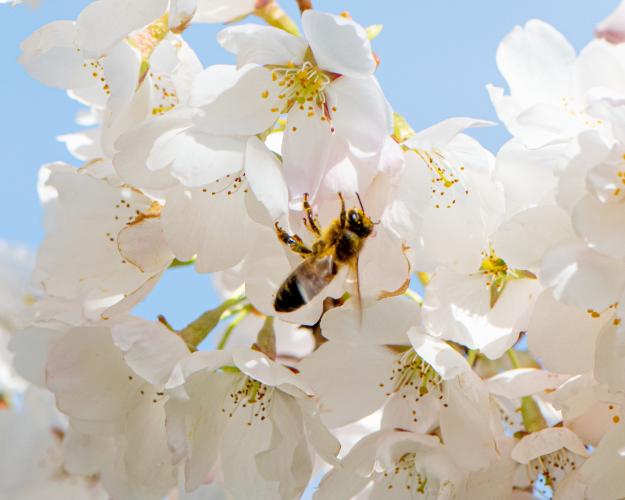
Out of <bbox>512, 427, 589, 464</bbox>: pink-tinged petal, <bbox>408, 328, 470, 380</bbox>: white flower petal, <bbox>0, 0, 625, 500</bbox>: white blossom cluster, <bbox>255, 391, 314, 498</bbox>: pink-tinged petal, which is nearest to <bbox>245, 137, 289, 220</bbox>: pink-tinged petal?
<bbox>0, 0, 625, 500</bbox>: white blossom cluster

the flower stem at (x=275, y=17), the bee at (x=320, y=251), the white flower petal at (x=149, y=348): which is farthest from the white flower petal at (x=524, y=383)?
the flower stem at (x=275, y=17)

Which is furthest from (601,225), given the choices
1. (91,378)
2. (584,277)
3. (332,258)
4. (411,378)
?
(91,378)

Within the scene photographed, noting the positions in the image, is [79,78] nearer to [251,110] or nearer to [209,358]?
[251,110]

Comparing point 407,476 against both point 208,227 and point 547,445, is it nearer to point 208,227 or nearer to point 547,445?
point 547,445

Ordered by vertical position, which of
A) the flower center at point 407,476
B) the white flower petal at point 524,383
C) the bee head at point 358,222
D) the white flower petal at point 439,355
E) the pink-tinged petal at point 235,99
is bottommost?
the flower center at point 407,476

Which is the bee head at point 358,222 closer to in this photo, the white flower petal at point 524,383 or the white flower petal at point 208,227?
the white flower petal at point 208,227

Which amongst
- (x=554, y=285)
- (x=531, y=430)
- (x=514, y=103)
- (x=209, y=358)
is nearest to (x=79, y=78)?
(x=209, y=358)

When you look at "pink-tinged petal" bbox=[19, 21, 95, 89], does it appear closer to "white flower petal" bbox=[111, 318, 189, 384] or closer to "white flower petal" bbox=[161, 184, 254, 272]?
"white flower petal" bbox=[161, 184, 254, 272]
